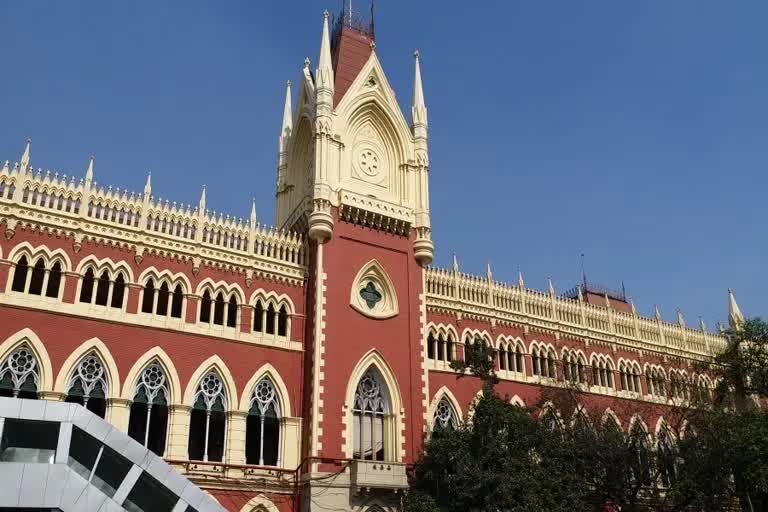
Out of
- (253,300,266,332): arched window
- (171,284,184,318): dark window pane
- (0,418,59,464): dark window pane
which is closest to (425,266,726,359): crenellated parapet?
(253,300,266,332): arched window

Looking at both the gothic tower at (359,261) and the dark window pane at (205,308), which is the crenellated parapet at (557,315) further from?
the dark window pane at (205,308)

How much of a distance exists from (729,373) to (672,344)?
3.80 metres

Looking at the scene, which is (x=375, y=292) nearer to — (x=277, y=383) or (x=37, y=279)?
(x=277, y=383)

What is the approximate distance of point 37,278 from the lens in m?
23.5

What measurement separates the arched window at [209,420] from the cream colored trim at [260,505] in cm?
182

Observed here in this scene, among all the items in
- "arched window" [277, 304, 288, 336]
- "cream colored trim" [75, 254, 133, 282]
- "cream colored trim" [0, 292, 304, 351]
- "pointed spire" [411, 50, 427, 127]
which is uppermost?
"pointed spire" [411, 50, 427, 127]

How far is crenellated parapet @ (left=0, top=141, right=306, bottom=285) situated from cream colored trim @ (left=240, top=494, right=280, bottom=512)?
7832 millimetres

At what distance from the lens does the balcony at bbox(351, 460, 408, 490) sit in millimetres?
24672

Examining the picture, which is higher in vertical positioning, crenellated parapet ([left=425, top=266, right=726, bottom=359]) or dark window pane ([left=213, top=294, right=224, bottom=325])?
crenellated parapet ([left=425, top=266, right=726, bottom=359])

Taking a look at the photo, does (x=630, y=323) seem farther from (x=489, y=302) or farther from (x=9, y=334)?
(x=9, y=334)

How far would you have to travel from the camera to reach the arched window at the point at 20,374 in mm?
21188

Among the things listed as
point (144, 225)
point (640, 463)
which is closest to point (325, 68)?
point (144, 225)

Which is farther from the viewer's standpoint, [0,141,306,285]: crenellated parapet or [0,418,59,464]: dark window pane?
[0,141,306,285]: crenellated parapet

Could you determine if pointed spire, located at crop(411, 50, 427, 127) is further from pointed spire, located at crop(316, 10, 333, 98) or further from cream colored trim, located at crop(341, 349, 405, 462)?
cream colored trim, located at crop(341, 349, 405, 462)
